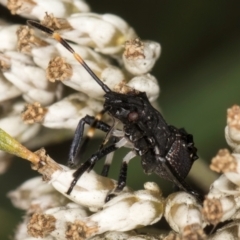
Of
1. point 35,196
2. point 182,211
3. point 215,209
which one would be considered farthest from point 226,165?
point 35,196

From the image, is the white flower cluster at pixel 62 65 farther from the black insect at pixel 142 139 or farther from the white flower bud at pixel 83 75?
the black insect at pixel 142 139

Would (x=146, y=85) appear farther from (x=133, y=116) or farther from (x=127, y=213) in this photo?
(x=127, y=213)

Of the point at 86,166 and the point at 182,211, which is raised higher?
the point at 182,211

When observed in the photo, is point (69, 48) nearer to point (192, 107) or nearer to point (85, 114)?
point (85, 114)

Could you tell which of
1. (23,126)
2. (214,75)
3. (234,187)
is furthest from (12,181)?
(234,187)

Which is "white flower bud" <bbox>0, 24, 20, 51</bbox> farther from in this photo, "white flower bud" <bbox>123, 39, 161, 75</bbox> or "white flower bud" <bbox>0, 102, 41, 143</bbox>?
"white flower bud" <bbox>123, 39, 161, 75</bbox>

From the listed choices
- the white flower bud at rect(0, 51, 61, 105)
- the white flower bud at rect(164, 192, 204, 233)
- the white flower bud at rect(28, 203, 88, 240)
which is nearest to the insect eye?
the white flower bud at rect(164, 192, 204, 233)
